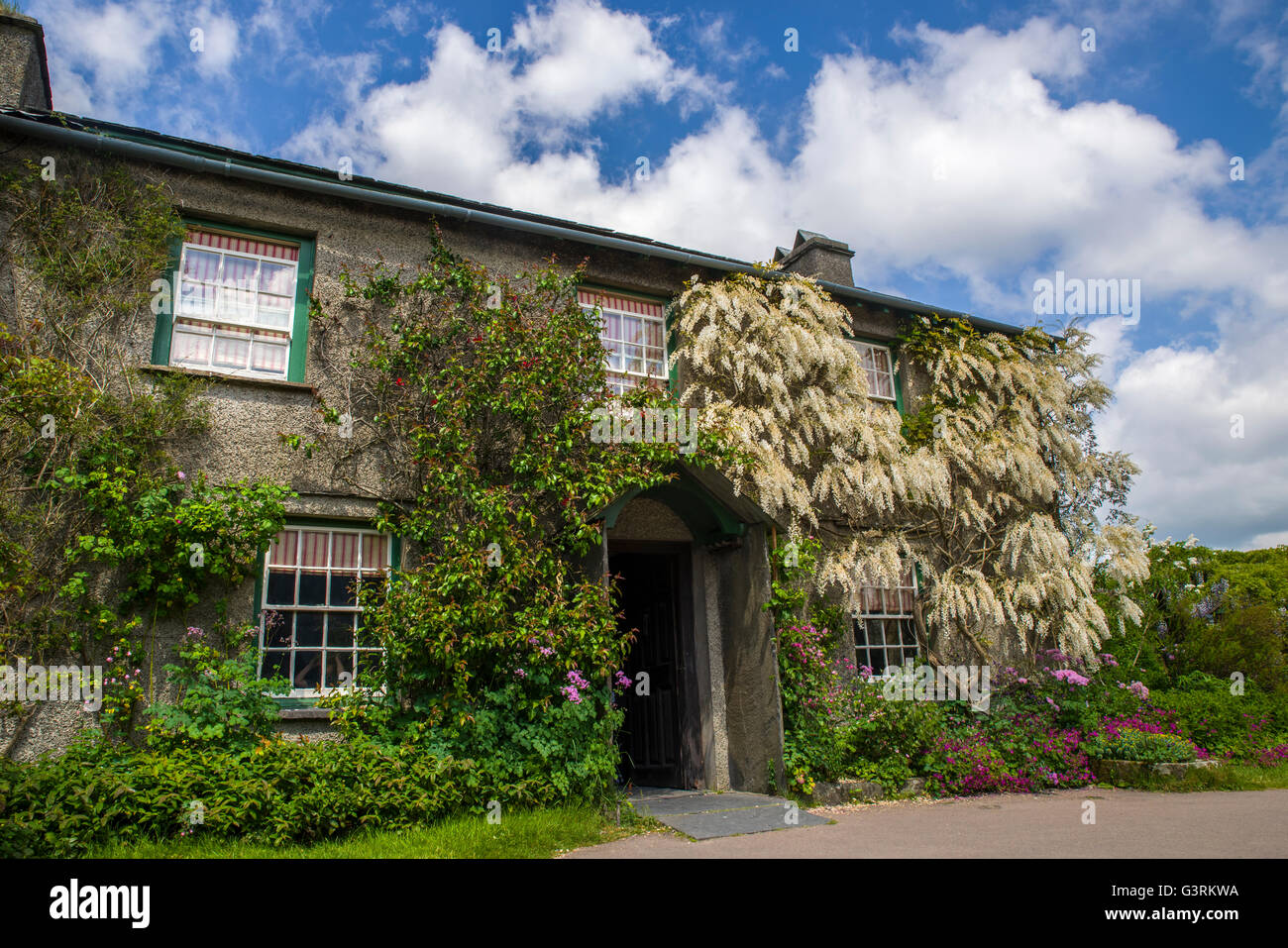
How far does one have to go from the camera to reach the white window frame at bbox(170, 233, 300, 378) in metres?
7.94

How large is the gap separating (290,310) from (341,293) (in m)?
0.54

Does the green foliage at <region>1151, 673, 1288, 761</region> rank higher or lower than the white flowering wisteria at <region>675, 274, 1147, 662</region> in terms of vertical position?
lower

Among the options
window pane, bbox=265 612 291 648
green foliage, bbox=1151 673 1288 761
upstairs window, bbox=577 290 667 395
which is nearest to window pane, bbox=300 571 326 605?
window pane, bbox=265 612 291 648

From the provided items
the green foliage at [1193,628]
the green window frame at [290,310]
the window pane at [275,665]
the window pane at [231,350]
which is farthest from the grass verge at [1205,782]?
the window pane at [231,350]

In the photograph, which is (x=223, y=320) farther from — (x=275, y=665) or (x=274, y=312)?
(x=275, y=665)

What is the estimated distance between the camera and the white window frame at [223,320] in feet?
26.1

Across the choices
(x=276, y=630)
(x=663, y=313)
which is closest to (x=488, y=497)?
(x=276, y=630)

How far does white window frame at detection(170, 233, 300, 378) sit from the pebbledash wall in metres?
0.26

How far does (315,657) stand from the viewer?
7527 mm

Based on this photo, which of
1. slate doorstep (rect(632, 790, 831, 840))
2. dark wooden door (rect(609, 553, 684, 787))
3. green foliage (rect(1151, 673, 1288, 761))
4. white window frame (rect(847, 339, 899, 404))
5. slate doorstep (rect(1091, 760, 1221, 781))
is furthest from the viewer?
white window frame (rect(847, 339, 899, 404))

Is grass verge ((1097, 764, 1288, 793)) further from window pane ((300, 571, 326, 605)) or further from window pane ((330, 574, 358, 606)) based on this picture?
window pane ((300, 571, 326, 605))

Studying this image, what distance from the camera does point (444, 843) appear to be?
18.3ft
